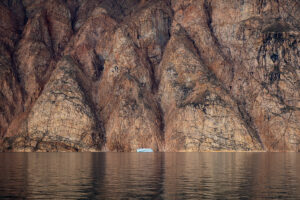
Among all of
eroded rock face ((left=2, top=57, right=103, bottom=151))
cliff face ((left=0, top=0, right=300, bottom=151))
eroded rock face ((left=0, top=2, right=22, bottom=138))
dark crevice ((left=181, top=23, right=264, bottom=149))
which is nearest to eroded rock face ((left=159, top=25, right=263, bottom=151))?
cliff face ((left=0, top=0, right=300, bottom=151))

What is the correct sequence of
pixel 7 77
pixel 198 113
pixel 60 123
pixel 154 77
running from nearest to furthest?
1. pixel 198 113
2. pixel 60 123
3. pixel 7 77
4. pixel 154 77

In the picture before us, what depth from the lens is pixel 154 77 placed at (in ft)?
541

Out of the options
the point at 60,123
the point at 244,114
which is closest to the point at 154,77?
the point at 244,114

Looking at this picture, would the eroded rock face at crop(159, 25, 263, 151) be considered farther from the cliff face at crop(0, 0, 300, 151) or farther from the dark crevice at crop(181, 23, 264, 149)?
the dark crevice at crop(181, 23, 264, 149)

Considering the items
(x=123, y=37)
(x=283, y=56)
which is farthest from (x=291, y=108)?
(x=123, y=37)

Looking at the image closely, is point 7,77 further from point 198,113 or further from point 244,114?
point 244,114

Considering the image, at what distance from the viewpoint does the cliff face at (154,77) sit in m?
142

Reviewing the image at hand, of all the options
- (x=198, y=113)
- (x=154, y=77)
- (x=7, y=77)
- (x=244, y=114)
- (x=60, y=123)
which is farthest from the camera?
(x=154, y=77)

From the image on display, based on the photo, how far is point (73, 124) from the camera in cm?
14650

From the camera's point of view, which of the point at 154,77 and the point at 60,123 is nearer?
the point at 60,123

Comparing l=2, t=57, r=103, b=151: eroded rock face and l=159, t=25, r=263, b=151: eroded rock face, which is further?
l=2, t=57, r=103, b=151: eroded rock face

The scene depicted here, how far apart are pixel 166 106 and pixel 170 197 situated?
12458 cm

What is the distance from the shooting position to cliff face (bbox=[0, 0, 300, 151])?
5581 inches

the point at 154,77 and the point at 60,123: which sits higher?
the point at 154,77
